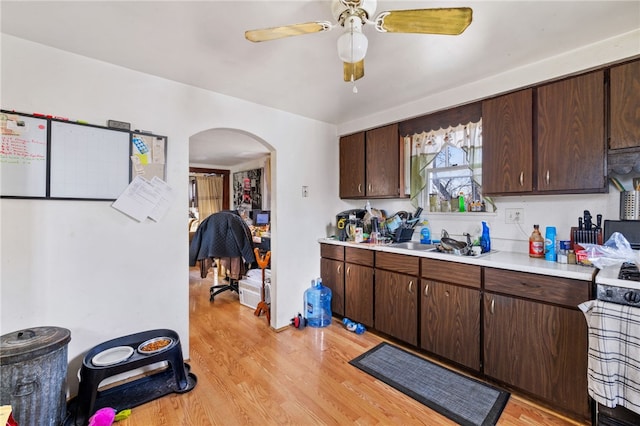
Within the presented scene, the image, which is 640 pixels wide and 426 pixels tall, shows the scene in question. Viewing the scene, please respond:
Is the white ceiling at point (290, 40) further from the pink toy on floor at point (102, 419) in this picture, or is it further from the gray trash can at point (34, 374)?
the pink toy on floor at point (102, 419)

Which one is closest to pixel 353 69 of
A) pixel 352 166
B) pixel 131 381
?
pixel 352 166

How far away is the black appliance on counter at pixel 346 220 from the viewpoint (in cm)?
312

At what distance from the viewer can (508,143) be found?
210cm

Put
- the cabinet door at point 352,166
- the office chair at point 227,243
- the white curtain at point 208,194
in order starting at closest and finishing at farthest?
the cabinet door at point 352,166 < the office chair at point 227,243 < the white curtain at point 208,194

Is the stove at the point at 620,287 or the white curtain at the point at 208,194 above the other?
the white curtain at the point at 208,194

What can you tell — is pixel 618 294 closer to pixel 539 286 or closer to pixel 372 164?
pixel 539 286

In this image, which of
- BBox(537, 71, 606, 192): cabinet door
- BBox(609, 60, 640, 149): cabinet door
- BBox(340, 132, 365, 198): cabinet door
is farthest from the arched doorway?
BBox(609, 60, 640, 149): cabinet door

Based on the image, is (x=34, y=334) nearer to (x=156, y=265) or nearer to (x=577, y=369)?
(x=156, y=265)

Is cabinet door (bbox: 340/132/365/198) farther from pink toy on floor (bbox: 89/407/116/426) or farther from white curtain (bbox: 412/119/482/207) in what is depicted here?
pink toy on floor (bbox: 89/407/116/426)

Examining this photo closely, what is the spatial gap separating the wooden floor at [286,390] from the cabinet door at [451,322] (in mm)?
372

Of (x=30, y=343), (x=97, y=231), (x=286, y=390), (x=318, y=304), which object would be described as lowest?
(x=286, y=390)

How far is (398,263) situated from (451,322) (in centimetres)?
61

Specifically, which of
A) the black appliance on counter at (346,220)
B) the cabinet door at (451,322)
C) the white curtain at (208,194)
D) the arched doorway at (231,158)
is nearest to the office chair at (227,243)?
the arched doorway at (231,158)

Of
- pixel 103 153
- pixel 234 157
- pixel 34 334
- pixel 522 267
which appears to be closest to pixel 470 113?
pixel 522 267
